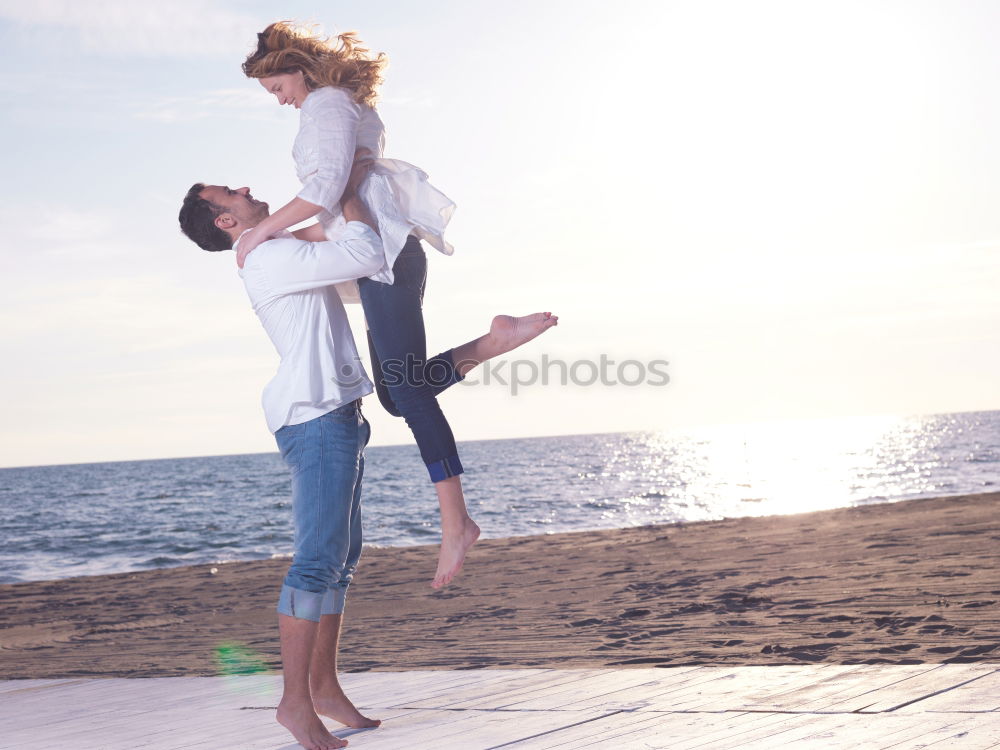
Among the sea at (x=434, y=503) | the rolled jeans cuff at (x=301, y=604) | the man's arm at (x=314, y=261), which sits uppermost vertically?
the man's arm at (x=314, y=261)

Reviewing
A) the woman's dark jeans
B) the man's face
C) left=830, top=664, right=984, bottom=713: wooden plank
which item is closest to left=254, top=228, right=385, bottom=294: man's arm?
the woman's dark jeans

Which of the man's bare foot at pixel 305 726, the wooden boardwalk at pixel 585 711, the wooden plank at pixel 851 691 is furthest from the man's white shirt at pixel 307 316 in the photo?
the wooden plank at pixel 851 691

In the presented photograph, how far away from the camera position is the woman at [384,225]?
9.52 ft

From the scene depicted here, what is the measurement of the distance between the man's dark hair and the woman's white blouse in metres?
0.30

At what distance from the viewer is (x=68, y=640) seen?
8.11 m

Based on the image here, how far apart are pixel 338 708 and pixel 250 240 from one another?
4.33ft

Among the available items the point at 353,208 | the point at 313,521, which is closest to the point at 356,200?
the point at 353,208

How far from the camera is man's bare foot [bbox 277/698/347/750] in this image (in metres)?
2.63

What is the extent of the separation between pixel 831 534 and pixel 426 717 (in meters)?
8.77

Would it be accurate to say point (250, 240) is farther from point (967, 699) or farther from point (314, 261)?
point (967, 699)

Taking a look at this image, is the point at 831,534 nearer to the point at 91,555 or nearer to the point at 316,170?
the point at 316,170

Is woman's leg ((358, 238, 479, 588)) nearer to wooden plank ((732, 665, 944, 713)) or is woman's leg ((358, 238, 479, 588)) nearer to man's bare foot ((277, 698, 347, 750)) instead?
man's bare foot ((277, 698, 347, 750))

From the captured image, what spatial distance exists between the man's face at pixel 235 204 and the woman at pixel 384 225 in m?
0.14

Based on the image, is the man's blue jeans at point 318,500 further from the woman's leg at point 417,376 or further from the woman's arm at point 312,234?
the woman's arm at point 312,234
